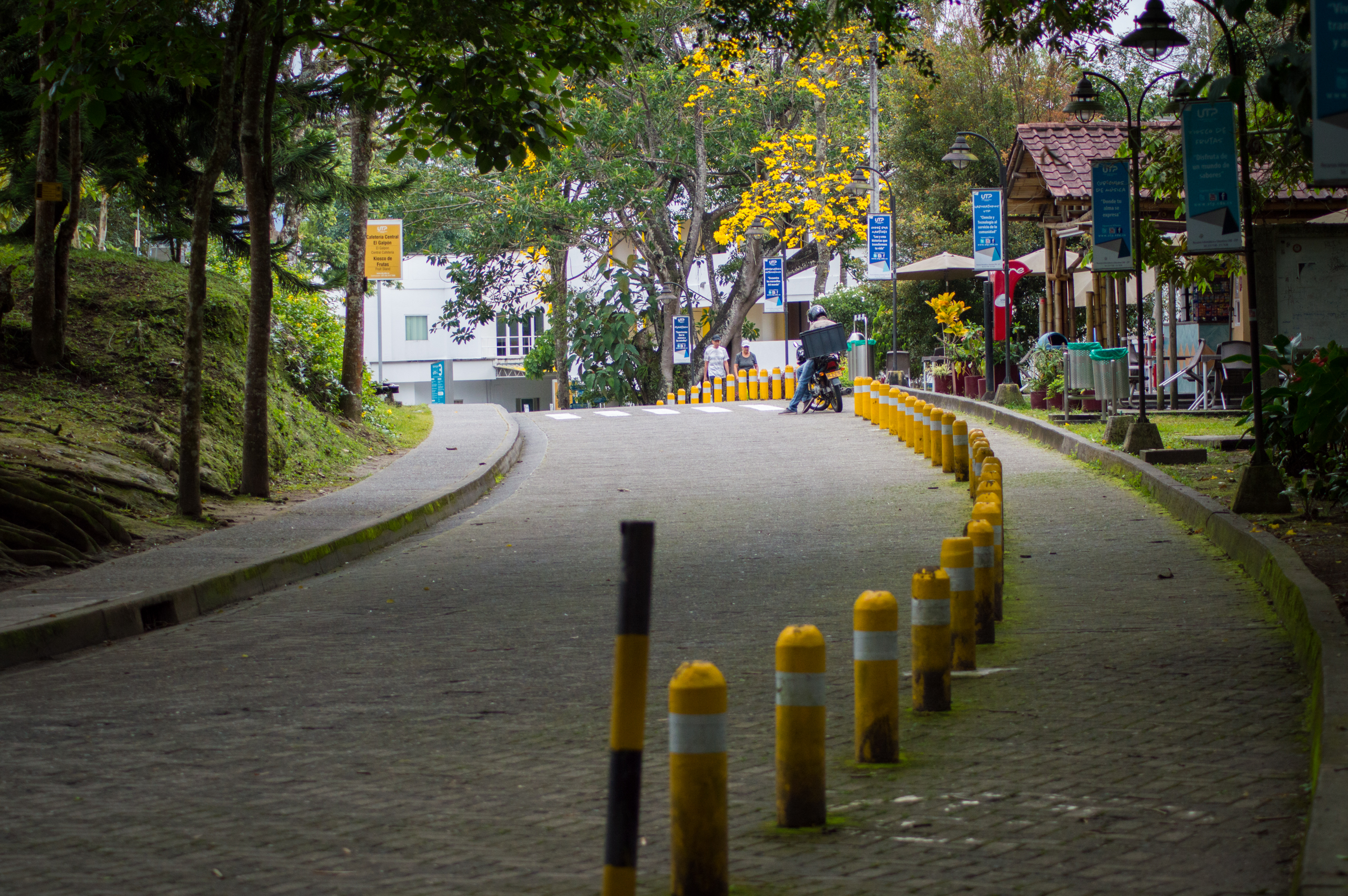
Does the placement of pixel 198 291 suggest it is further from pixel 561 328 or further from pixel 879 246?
pixel 561 328

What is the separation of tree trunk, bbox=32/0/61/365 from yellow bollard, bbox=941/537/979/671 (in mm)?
10833

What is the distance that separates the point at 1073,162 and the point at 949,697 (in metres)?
22.2

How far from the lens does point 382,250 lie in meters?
23.0

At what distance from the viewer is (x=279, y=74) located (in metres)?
18.9

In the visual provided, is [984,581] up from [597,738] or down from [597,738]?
up

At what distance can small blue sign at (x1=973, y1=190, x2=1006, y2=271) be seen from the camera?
26.0 meters

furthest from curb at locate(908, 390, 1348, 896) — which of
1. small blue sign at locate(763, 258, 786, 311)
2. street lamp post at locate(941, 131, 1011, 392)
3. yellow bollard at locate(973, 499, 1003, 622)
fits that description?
small blue sign at locate(763, 258, 786, 311)

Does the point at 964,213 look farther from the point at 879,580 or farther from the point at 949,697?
the point at 949,697

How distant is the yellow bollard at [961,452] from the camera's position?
50.1ft

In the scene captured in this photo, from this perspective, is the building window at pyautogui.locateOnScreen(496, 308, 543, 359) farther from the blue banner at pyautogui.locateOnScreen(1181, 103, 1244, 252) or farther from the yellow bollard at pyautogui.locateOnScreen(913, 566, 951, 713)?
the yellow bollard at pyautogui.locateOnScreen(913, 566, 951, 713)

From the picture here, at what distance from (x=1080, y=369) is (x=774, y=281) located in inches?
841

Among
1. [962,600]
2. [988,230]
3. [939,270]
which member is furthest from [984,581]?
[939,270]

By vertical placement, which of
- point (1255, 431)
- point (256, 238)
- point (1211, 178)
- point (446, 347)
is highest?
point (446, 347)

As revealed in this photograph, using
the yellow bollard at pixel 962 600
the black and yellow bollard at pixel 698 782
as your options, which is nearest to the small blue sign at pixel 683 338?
the yellow bollard at pixel 962 600
